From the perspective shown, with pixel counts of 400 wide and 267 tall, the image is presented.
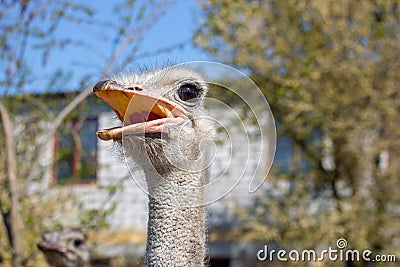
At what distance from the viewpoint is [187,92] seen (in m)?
2.59

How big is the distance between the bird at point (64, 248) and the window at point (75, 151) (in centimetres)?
152

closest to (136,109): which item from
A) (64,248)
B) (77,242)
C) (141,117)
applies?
(141,117)

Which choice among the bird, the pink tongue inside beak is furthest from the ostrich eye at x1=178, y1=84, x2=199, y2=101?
the bird

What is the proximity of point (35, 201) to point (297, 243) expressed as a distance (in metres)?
2.99

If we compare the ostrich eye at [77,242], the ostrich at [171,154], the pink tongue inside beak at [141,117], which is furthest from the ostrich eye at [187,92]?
the ostrich eye at [77,242]

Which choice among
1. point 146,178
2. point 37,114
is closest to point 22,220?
point 37,114

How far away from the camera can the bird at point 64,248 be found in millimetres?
4441

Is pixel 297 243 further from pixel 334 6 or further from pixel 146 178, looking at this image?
pixel 146 178

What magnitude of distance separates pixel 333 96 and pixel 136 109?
6358 millimetres

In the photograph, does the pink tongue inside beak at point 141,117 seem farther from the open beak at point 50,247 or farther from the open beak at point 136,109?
the open beak at point 50,247

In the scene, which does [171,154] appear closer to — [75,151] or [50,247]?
[50,247]

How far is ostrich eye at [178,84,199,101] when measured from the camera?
8.42 feet

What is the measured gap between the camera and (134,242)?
9.77 metres

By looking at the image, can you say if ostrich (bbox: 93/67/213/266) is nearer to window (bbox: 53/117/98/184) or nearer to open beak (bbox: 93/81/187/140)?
open beak (bbox: 93/81/187/140)
